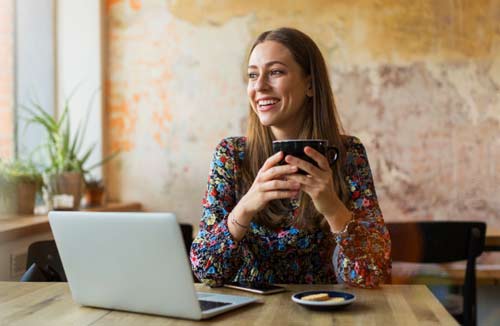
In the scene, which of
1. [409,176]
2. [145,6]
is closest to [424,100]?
[409,176]

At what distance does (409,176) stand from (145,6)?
1910 millimetres

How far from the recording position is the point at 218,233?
1.76 meters

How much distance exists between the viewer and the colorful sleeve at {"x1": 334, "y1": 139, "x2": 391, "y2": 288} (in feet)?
5.38

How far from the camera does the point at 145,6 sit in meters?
4.05

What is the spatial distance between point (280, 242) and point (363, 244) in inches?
10.8

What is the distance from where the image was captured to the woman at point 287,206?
5.58 feet

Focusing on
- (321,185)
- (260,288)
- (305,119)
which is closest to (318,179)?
(321,185)

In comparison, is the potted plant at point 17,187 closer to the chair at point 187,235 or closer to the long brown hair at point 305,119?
the chair at point 187,235

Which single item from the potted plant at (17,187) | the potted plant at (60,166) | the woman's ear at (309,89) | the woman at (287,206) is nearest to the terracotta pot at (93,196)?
the potted plant at (60,166)

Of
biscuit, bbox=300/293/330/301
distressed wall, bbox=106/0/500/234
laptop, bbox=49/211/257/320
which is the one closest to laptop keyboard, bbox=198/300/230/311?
laptop, bbox=49/211/257/320

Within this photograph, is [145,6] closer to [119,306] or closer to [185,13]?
[185,13]

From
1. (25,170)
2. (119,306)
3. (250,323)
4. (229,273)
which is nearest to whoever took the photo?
(250,323)

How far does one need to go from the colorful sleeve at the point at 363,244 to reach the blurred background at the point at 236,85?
1.99 m

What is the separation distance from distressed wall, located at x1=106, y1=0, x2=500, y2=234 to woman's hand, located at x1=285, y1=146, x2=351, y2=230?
223cm
